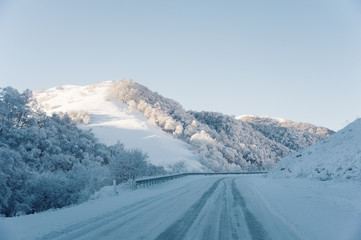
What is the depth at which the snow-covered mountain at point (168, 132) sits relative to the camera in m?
83.0

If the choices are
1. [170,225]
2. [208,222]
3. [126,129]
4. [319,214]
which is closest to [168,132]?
[126,129]

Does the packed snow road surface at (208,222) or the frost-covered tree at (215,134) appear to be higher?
the frost-covered tree at (215,134)

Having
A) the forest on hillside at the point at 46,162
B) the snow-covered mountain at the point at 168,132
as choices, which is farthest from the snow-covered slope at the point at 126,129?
the forest on hillside at the point at 46,162

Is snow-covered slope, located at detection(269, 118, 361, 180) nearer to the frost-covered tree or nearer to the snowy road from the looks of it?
the snowy road

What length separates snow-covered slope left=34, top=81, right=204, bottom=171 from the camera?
76750 mm

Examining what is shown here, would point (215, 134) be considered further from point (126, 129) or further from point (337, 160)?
point (337, 160)

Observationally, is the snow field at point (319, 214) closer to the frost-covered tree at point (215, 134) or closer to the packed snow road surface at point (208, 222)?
the packed snow road surface at point (208, 222)

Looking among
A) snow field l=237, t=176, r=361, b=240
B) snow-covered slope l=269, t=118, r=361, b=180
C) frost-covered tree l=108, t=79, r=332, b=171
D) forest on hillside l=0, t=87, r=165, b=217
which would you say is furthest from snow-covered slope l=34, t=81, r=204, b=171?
snow field l=237, t=176, r=361, b=240

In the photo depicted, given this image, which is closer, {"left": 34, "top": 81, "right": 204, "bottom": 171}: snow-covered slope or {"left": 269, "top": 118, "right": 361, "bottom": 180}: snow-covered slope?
{"left": 269, "top": 118, "right": 361, "bottom": 180}: snow-covered slope

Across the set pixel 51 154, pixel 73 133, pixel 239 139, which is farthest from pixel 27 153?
pixel 239 139

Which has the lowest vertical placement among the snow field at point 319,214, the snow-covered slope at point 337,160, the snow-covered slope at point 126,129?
the snow field at point 319,214

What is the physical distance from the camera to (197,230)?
24.8 feet

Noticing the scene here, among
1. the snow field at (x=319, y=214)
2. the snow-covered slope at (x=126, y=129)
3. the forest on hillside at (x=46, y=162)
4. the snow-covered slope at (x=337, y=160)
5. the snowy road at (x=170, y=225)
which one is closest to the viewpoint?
the snowy road at (x=170, y=225)

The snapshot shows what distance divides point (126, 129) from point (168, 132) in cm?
1704
